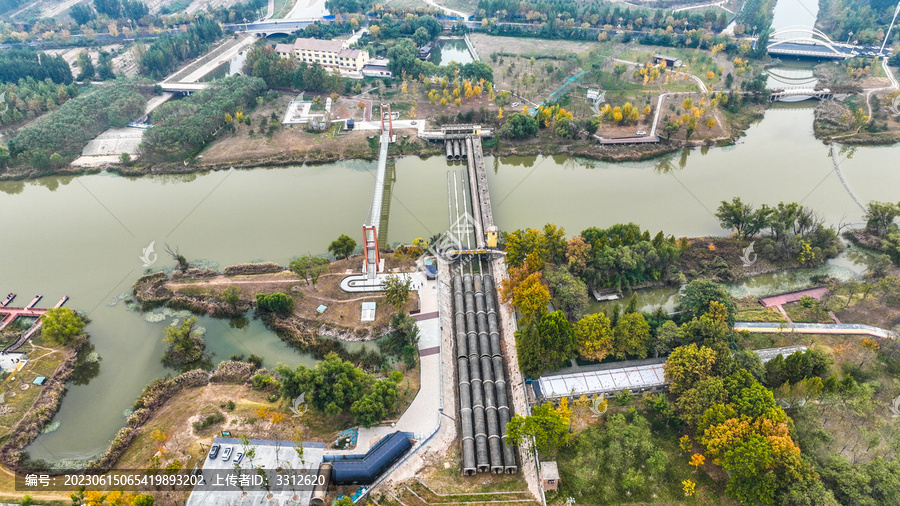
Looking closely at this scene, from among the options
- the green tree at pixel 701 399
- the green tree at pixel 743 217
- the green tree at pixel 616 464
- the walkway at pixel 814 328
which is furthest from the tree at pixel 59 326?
the green tree at pixel 743 217

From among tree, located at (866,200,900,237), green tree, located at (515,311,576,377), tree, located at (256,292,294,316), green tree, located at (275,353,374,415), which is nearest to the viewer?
green tree, located at (275,353,374,415)

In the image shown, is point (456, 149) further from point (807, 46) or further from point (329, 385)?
point (807, 46)

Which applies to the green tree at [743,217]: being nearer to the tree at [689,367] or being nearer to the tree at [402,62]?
the tree at [689,367]

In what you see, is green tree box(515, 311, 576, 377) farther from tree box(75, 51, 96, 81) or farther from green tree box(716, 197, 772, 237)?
tree box(75, 51, 96, 81)

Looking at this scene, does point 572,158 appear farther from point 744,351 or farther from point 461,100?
point 744,351

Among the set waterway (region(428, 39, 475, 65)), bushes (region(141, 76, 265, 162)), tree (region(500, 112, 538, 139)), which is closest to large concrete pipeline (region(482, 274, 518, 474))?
tree (region(500, 112, 538, 139))

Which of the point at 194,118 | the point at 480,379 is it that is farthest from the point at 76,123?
the point at 480,379
